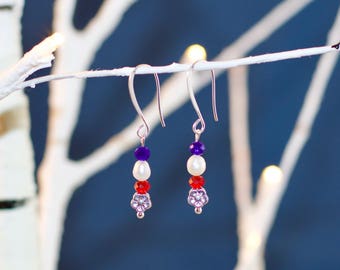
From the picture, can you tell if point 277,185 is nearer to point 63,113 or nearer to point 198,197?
point 198,197

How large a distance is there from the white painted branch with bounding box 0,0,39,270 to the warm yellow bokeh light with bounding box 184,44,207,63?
39 cm

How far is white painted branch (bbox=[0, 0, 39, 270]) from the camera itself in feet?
4.44

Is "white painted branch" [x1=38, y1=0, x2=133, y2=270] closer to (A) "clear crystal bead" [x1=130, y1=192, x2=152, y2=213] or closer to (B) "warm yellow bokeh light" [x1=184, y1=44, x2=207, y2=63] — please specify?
(B) "warm yellow bokeh light" [x1=184, y1=44, x2=207, y2=63]

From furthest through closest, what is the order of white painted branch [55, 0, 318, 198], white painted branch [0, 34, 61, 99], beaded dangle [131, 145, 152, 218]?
1. white painted branch [55, 0, 318, 198]
2. beaded dangle [131, 145, 152, 218]
3. white painted branch [0, 34, 61, 99]

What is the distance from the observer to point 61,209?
1417 mm

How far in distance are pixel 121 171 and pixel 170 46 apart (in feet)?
1.01

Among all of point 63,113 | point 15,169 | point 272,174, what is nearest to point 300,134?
point 272,174

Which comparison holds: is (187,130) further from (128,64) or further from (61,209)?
(61,209)

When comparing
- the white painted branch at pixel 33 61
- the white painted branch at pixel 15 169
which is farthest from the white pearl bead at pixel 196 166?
the white painted branch at pixel 15 169

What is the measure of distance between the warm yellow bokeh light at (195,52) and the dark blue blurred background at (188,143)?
1cm

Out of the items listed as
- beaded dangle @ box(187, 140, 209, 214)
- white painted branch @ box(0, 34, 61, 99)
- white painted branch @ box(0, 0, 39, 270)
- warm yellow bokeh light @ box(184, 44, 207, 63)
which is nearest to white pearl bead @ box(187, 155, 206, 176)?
beaded dangle @ box(187, 140, 209, 214)

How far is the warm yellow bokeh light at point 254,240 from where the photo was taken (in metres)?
1.38

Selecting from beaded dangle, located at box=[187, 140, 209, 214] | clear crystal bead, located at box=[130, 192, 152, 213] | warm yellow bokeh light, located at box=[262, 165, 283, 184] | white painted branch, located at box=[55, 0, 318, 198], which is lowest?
clear crystal bead, located at box=[130, 192, 152, 213]

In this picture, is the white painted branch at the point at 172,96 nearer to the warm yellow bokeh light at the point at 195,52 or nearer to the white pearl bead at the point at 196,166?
the warm yellow bokeh light at the point at 195,52
